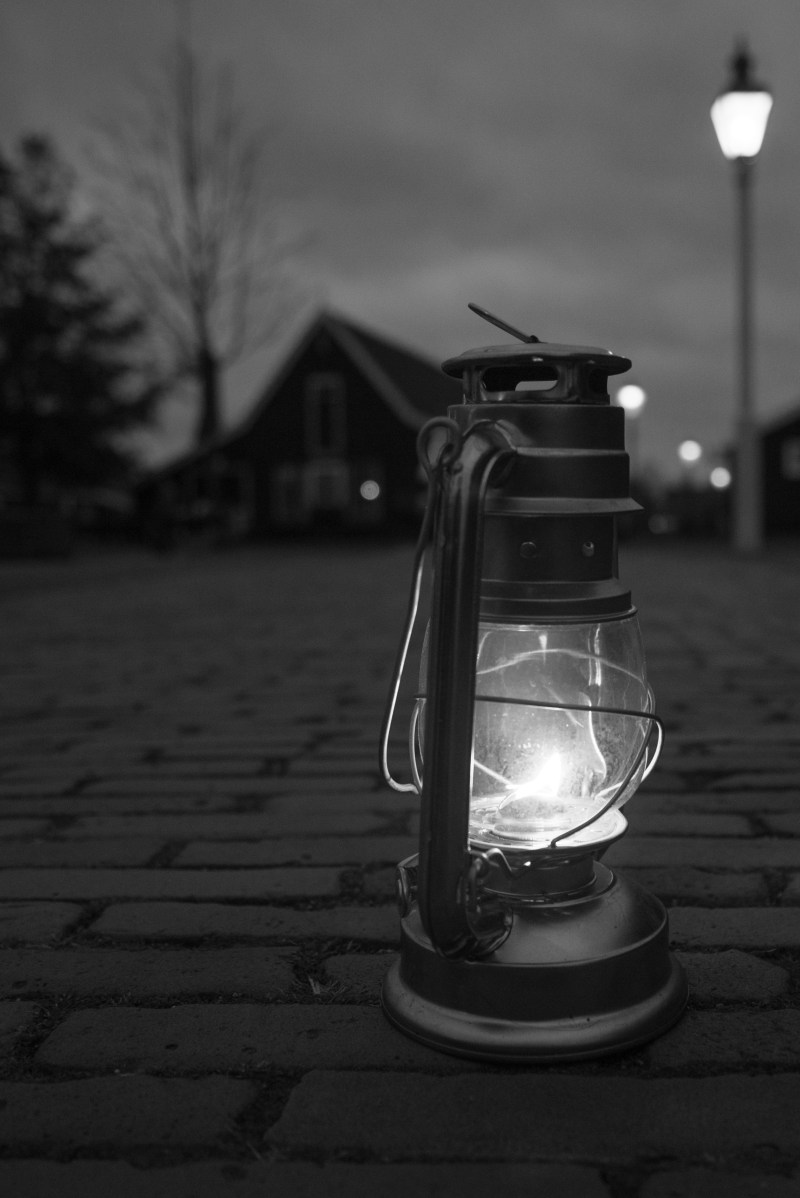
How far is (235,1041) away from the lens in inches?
68.9

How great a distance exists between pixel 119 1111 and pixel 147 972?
19.0 inches

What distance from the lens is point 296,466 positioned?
37.1m

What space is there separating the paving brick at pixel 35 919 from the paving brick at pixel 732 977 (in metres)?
1.22

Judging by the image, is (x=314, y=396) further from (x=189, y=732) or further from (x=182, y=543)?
(x=189, y=732)

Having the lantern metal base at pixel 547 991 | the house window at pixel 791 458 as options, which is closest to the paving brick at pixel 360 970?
the lantern metal base at pixel 547 991

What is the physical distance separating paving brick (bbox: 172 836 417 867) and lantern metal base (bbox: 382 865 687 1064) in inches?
34.4

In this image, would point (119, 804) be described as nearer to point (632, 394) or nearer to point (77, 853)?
point (77, 853)

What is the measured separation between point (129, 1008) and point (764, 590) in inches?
398

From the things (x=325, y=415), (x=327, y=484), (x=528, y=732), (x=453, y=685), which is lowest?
(x=528, y=732)

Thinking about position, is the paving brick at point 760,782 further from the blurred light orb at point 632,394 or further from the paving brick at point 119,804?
the blurred light orb at point 632,394

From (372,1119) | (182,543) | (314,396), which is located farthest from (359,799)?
(314,396)

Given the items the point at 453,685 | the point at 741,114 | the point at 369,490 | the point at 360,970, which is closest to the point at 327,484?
the point at 369,490

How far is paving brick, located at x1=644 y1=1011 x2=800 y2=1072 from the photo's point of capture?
165 cm

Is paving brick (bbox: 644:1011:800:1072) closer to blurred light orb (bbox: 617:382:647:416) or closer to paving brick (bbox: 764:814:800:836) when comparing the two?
paving brick (bbox: 764:814:800:836)
